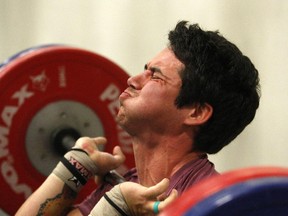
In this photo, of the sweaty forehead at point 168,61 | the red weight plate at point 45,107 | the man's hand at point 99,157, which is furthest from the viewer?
the red weight plate at point 45,107

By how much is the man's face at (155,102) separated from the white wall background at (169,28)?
2.15 ft

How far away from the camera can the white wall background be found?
1.81 metres

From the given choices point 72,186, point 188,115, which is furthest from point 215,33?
point 72,186

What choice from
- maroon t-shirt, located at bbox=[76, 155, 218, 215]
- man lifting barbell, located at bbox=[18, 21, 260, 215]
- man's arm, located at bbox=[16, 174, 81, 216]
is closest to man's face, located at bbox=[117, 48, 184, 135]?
man lifting barbell, located at bbox=[18, 21, 260, 215]

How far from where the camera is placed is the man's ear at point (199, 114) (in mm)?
1238

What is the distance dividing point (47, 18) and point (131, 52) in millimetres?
567

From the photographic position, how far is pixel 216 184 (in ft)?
2.11

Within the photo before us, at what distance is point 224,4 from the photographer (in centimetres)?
194

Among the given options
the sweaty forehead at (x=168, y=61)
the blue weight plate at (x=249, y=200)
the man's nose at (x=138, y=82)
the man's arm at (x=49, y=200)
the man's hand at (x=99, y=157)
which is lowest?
the man's arm at (x=49, y=200)

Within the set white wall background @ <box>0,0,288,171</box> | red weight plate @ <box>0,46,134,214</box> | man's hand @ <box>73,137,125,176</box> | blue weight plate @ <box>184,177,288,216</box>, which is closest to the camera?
blue weight plate @ <box>184,177,288,216</box>

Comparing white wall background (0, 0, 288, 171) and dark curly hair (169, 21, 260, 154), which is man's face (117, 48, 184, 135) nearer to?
dark curly hair (169, 21, 260, 154)

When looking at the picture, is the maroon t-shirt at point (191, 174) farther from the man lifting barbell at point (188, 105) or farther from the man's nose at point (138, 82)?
the man's nose at point (138, 82)

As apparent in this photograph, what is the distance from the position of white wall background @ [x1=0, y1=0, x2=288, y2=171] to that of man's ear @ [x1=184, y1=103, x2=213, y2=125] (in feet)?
2.13

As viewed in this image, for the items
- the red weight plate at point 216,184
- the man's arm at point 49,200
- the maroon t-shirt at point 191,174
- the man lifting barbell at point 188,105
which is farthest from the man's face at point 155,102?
the red weight plate at point 216,184
